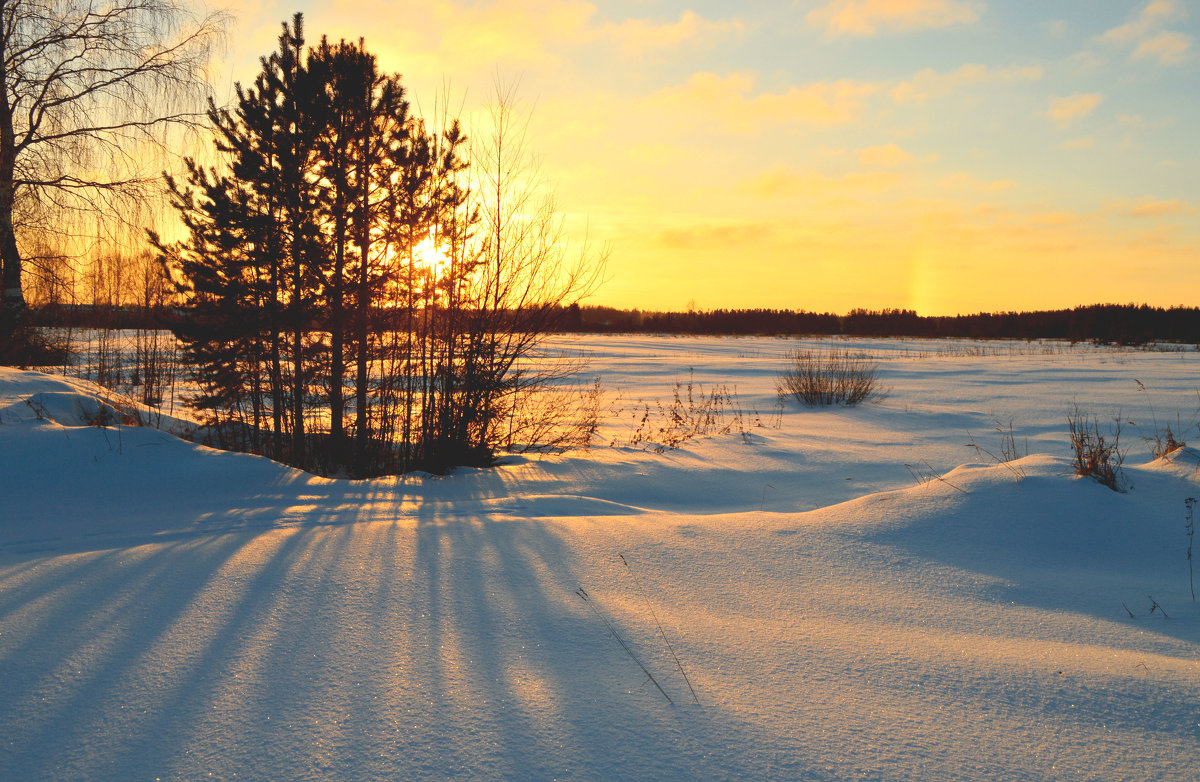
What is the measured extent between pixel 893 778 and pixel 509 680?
101 centimetres

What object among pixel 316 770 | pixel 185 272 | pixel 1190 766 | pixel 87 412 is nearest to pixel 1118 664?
pixel 1190 766

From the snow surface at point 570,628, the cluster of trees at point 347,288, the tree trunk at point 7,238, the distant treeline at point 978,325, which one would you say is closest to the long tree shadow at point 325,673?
the snow surface at point 570,628

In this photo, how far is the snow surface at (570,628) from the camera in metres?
1.49

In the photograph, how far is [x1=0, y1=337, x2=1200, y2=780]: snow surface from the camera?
1487 millimetres

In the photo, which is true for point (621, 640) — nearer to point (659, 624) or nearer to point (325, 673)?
point (659, 624)

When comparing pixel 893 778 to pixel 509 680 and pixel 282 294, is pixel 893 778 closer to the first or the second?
pixel 509 680

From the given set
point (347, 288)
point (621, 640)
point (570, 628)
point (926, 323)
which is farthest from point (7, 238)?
point (926, 323)

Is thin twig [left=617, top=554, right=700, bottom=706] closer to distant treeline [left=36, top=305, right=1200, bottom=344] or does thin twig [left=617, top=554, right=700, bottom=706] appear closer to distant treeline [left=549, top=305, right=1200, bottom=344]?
distant treeline [left=36, top=305, right=1200, bottom=344]

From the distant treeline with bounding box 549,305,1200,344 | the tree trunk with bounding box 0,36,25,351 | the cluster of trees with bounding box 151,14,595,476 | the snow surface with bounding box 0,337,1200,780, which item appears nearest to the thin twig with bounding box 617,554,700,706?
the snow surface with bounding box 0,337,1200,780

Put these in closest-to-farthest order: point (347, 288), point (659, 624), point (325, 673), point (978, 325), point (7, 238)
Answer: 1. point (325, 673)
2. point (659, 624)
3. point (347, 288)
4. point (7, 238)
5. point (978, 325)

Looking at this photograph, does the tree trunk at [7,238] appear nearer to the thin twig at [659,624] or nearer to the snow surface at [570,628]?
the snow surface at [570,628]

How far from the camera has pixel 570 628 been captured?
212 cm

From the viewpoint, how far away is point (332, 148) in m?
7.46

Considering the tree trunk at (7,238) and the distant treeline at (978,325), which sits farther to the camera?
the distant treeline at (978,325)
